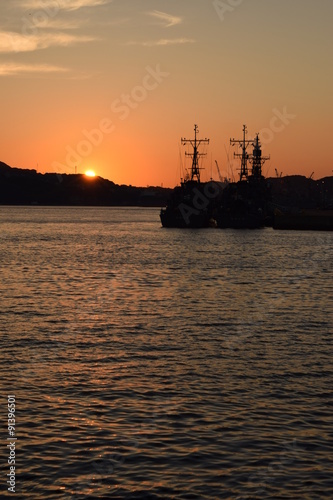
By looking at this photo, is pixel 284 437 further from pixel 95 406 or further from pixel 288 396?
pixel 95 406

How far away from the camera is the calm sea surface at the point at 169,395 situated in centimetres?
1611

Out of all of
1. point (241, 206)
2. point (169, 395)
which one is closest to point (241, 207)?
point (241, 206)

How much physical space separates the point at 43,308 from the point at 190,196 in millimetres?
143447

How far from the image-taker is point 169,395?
2239cm

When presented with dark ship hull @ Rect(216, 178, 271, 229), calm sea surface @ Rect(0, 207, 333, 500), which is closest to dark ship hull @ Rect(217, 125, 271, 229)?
dark ship hull @ Rect(216, 178, 271, 229)

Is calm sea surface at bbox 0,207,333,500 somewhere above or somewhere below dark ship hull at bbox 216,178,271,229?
below

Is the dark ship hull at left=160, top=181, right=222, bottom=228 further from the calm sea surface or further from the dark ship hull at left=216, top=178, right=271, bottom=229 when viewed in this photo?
the calm sea surface

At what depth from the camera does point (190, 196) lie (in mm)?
184375

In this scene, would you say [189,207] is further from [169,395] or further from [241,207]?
[169,395]

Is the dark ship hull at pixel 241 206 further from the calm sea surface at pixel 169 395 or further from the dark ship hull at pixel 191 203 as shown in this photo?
the calm sea surface at pixel 169 395

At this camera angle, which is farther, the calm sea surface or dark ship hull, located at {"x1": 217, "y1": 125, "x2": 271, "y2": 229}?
dark ship hull, located at {"x1": 217, "y1": 125, "x2": 271, "y2": 229}

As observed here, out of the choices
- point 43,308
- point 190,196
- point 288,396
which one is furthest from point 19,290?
point 190,196

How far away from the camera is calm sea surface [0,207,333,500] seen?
52.9 ft

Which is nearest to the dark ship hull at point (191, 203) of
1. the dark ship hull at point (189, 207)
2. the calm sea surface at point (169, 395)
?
the dark ship hull at point (189, 207)
